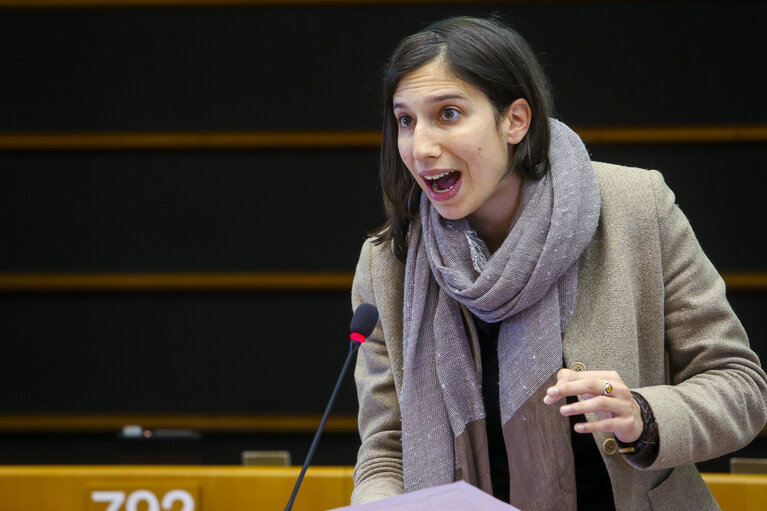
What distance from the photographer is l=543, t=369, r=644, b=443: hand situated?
1.16 m

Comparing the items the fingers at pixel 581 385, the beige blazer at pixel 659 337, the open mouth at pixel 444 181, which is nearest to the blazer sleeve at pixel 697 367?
the beige blazer at pixel 659 337

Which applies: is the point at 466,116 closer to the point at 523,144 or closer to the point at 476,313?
the point at 523,144

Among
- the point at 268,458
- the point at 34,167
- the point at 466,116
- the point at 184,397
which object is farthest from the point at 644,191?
the point at 34,167

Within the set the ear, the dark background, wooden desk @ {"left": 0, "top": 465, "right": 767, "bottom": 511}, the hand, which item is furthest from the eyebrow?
the dark background

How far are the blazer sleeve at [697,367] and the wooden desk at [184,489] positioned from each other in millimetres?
920

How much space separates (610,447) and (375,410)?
45 cm

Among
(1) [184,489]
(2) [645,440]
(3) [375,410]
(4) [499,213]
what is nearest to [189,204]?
(1) [184,489]

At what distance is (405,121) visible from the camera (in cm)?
148

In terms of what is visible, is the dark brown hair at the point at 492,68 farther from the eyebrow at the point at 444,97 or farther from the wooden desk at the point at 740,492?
the wooden desk at the point at 740,492

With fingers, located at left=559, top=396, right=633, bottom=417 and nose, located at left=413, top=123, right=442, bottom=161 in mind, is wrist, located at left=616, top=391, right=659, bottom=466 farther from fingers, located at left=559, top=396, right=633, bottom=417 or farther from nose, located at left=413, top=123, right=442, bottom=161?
nose, located at left=413, top=123, right=442, bottom=161

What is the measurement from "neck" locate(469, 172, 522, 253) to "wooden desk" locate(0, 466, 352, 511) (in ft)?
2.53

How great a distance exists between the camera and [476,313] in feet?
4.82

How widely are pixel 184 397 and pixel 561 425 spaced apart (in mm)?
2245

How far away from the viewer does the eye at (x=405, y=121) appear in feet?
4.82
